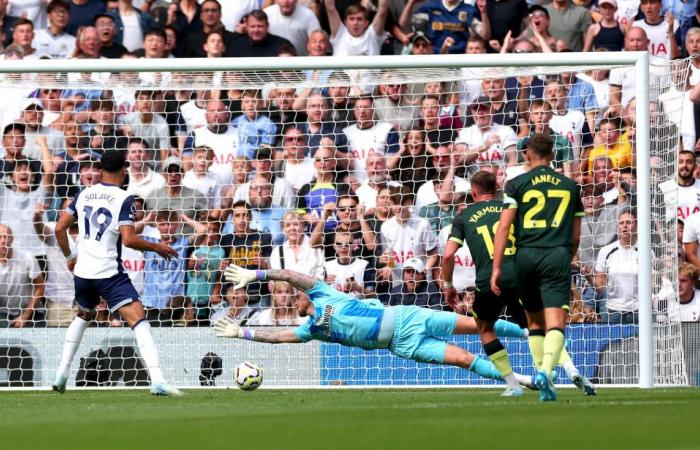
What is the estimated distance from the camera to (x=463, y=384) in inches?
562

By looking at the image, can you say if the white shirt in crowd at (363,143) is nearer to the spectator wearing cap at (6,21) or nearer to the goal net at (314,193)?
the goal net at (314,193)

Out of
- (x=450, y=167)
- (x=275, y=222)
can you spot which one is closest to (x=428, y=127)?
(x=450, y=167)

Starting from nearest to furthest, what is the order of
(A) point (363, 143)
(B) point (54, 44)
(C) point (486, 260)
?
(C) point (486, 260), (A) point (363, 143), (B) point (54, 44)

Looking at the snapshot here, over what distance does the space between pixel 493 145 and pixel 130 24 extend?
6.06m

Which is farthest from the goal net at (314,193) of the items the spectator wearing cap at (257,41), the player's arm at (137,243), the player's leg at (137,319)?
the player's arm at (137,243)

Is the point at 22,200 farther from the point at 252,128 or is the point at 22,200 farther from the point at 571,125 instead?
the point at 571,125

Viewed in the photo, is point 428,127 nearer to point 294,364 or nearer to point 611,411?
point 294,364

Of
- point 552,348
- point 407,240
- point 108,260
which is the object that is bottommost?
point 552,348

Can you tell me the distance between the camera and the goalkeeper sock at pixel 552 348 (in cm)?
1003

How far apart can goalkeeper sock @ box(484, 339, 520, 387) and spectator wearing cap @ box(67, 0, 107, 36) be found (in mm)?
9293

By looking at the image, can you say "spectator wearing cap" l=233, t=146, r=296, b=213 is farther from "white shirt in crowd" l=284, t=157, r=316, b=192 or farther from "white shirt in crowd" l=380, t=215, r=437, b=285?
"white shirt in crowd" l=380, t=215, r=437, b=285

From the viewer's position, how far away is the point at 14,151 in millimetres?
15594

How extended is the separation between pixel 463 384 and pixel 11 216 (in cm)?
580

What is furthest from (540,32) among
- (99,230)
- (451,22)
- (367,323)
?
(99,230)
